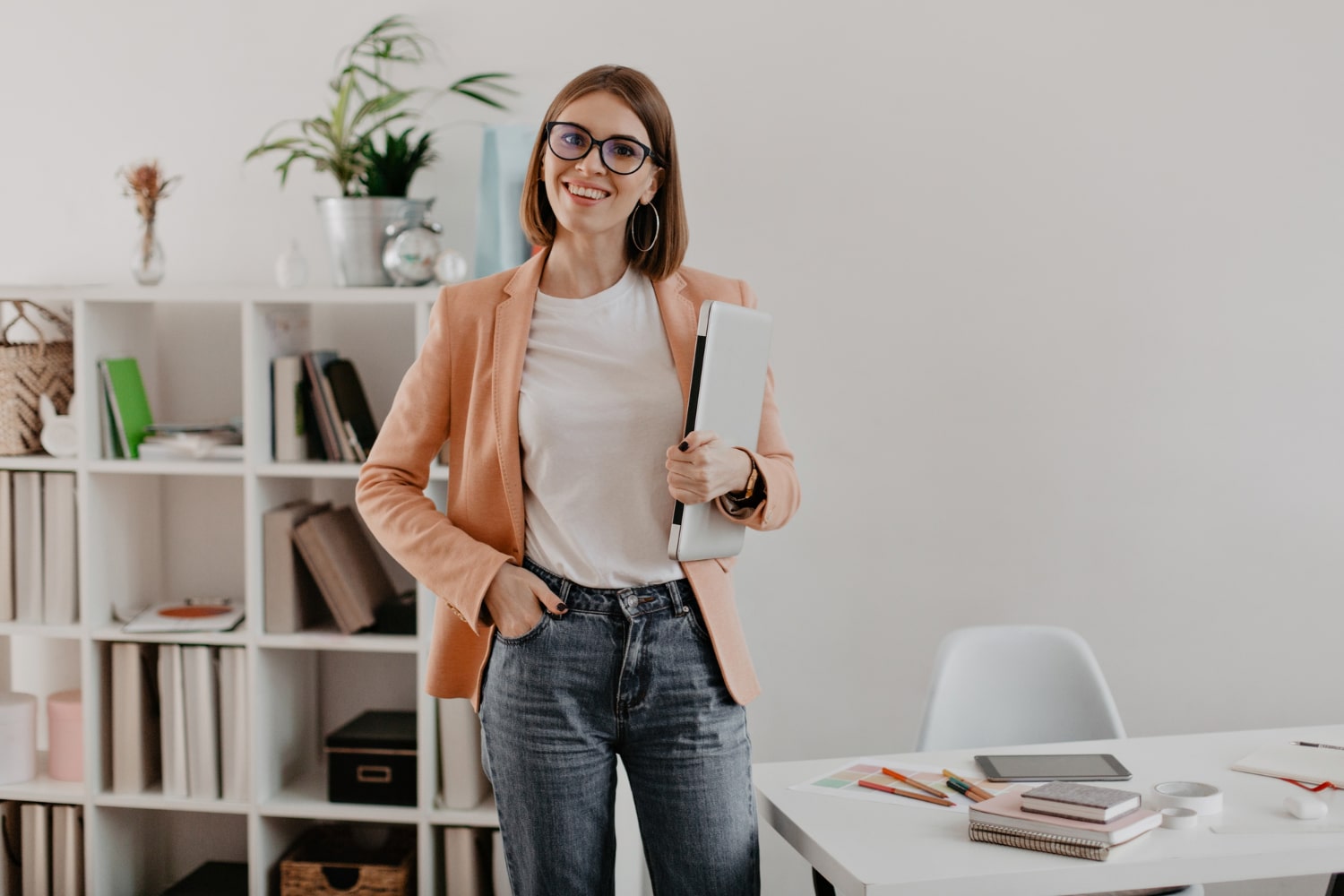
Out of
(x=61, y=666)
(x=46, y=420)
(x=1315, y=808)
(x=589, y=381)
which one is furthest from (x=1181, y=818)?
(x=61, y=666)

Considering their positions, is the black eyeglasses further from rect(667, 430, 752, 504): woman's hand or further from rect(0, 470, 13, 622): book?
rect(0, 470, 13, 622): book

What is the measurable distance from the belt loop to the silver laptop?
0.05 meters

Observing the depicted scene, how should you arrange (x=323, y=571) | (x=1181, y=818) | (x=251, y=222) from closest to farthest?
(x=1181, y=818) → (x=323, y=571) → (x=251, y=222)

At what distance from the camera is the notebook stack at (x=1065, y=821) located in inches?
58.7

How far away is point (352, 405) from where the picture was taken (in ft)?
8.73

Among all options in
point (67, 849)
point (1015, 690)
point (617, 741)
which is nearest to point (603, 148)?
point (617, 741)

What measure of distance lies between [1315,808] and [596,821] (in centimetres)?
97

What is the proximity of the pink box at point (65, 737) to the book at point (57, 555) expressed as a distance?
20cm

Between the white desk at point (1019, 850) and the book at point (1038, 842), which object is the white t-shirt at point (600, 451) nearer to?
the white desk at point (1019, 850)

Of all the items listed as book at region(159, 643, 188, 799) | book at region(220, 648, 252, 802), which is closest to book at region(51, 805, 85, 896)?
book at region(159, 643, 188, 799)

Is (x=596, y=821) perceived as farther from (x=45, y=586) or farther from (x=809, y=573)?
(x=45, y=586)

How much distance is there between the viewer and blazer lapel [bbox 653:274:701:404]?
5.40ft

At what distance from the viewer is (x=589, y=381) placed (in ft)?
5.34

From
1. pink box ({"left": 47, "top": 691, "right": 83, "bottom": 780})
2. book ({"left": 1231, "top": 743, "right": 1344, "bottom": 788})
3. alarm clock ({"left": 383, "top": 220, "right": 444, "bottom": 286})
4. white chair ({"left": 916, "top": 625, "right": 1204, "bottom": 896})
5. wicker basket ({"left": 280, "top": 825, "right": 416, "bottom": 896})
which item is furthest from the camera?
pink box ({"left": 47, "top": 691, "right": 83, "bottom": 780})
